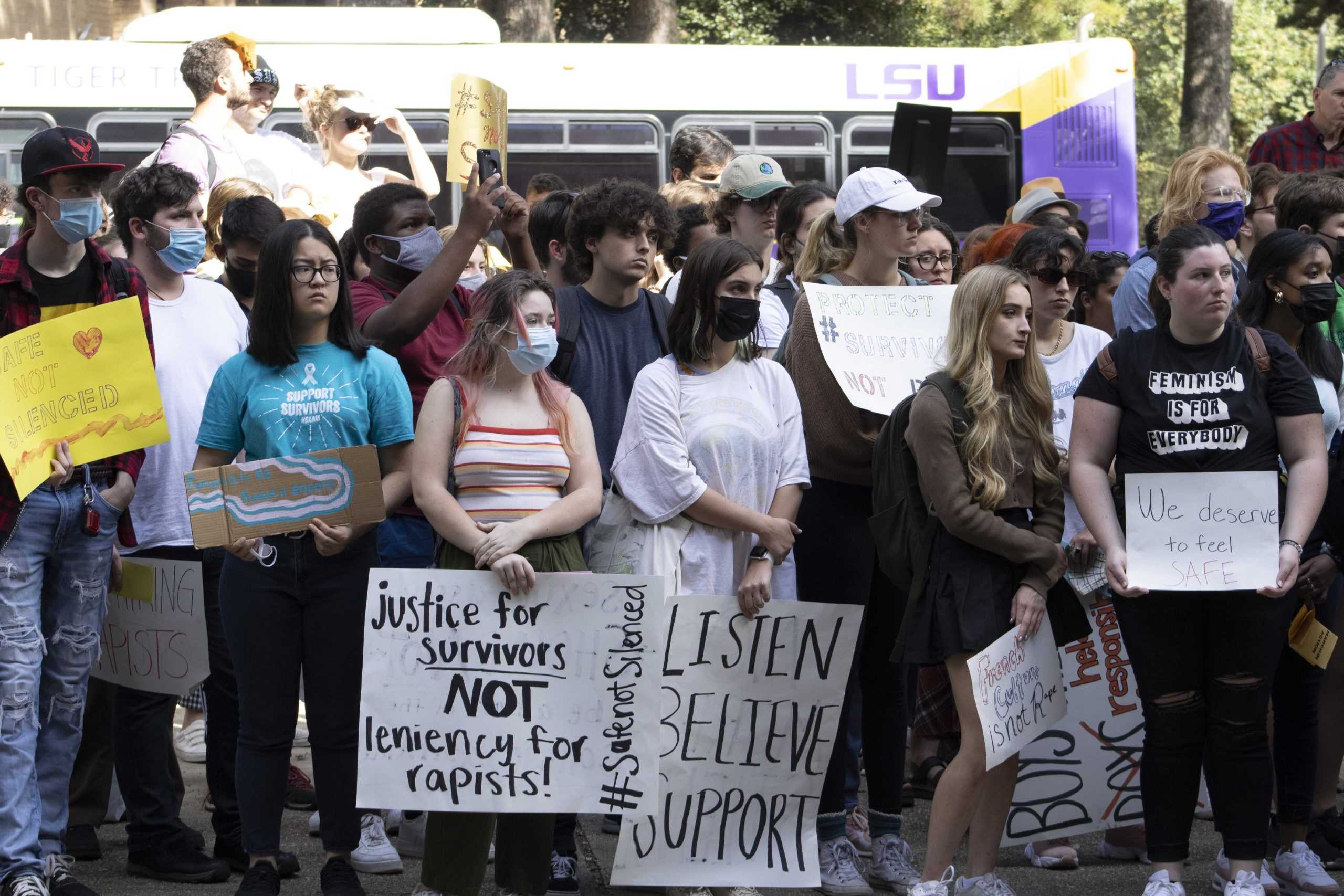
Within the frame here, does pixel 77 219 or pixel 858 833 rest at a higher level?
pixel 77 219

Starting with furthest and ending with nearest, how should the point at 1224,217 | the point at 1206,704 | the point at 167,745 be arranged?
the point at 1224,217
the point at 167,745
the point at 1206,704

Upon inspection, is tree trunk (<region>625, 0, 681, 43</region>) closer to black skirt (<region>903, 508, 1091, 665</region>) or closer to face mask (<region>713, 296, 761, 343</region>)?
face mask (<region>713, 296, 761, 343</region>)

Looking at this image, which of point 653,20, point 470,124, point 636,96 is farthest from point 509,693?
point 653,20

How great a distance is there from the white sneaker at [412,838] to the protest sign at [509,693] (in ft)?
3.15

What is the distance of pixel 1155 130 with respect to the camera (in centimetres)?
3344

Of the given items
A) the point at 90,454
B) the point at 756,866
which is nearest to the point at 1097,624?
the point at 756,866

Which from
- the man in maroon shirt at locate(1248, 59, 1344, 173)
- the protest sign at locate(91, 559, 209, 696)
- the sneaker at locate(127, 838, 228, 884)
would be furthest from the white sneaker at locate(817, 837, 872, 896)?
the man in maroon shirt at locate(1248, 59, 1344, 173)

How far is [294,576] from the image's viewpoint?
4785 millimetres

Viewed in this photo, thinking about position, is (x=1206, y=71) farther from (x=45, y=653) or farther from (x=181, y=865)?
(x=45, y=653)

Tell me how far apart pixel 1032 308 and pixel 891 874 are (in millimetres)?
1909

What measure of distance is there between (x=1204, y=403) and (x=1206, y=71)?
59.6 feet

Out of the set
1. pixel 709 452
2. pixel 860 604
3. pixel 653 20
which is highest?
pixel 653 20

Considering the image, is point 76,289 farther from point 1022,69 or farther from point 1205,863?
point 1022,69

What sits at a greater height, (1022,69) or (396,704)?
(1022,69)
